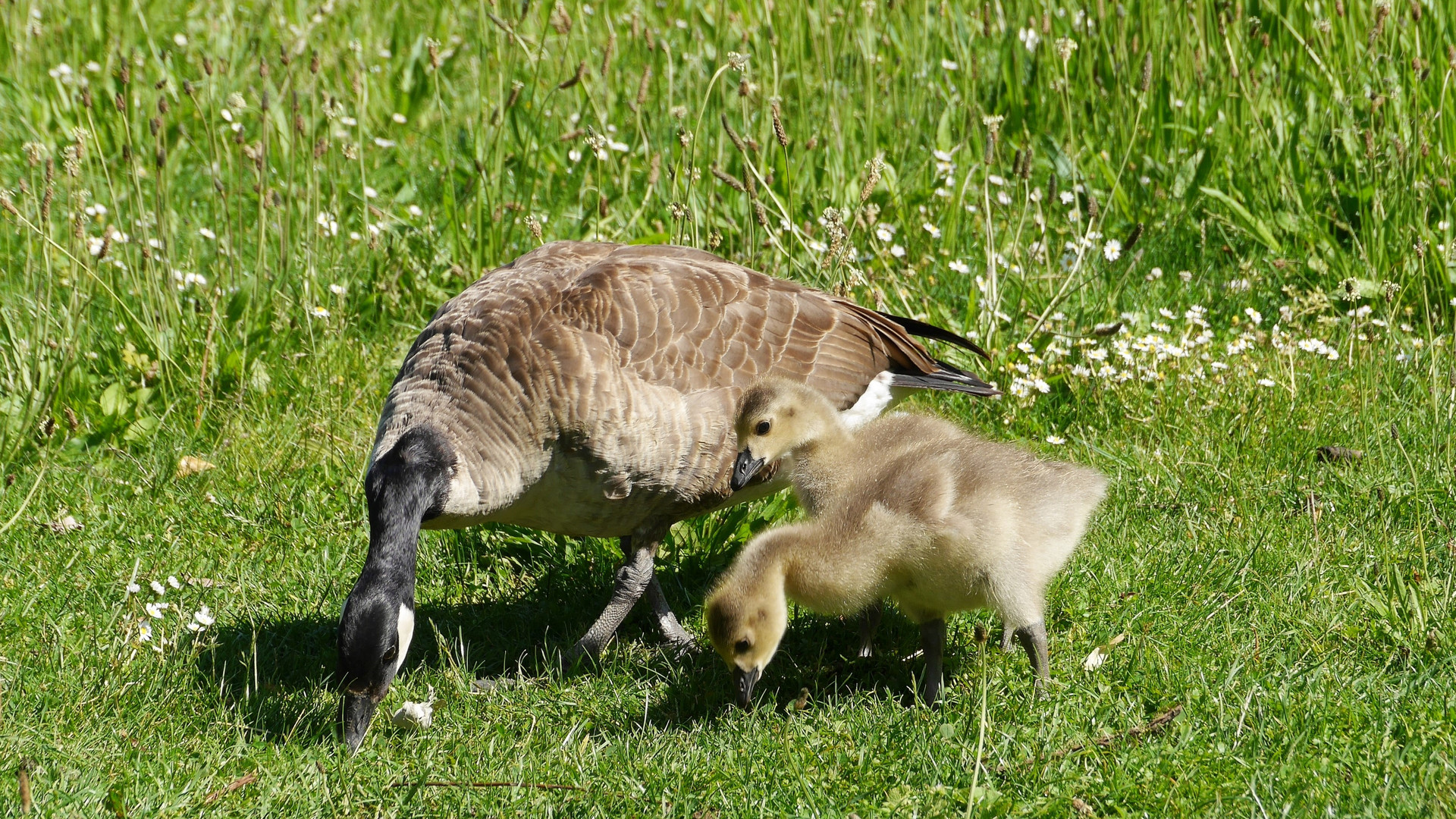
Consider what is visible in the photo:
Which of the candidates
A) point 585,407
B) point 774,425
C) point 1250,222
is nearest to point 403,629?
point 585,407

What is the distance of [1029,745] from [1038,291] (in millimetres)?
3220

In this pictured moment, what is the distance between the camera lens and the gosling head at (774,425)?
13.7 ft

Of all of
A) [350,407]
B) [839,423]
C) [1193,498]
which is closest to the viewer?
[839,423]

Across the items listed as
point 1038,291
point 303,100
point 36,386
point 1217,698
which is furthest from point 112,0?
point 1217,698

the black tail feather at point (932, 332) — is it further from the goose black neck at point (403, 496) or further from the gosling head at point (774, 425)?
the goose black neck at point (403, 496)

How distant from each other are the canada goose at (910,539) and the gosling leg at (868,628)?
0.36m

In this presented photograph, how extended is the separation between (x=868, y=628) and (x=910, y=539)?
3.00 ft

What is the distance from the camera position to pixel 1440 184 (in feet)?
21.1

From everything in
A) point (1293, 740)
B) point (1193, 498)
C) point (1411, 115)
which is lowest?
point (1193, 498)

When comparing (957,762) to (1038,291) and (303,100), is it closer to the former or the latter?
(1038,291)

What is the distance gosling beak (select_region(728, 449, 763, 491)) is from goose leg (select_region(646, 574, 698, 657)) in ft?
2.96

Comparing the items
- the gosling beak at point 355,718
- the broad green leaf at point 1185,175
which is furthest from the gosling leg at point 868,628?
the broad green leaf at point 1185,175

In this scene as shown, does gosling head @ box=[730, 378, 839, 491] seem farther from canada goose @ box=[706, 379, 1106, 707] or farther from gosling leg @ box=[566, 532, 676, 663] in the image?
gosling leg @ box=[566, 532, 676, 663]

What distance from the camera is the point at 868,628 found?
181 inches
